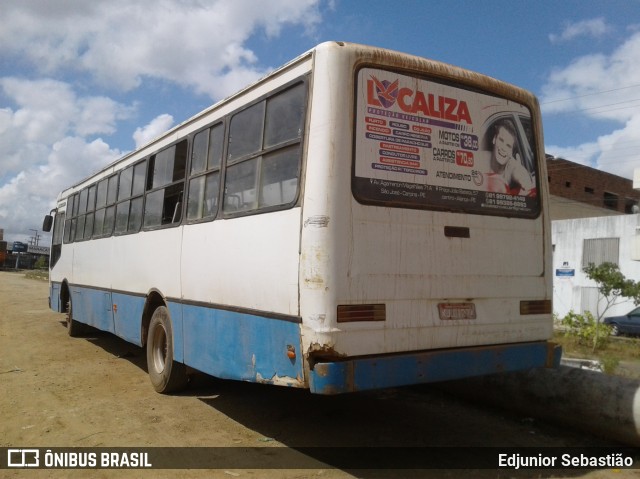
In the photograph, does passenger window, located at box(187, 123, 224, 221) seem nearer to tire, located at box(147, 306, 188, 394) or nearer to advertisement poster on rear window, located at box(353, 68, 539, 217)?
tire, located at box(147, 306, 188, 394)

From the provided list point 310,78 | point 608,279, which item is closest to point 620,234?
point 608,279

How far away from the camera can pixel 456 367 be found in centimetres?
446

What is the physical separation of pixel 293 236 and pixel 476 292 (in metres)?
1.63

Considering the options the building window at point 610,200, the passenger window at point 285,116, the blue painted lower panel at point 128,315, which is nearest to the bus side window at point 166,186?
the blue painted lower panel at point 128,315

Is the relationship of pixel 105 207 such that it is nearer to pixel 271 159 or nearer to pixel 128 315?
pixel 128 315

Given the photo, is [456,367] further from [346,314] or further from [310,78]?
[310,78]

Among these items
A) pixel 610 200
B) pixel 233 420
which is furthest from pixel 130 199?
pixel 610 200

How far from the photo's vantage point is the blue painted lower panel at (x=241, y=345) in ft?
13.8

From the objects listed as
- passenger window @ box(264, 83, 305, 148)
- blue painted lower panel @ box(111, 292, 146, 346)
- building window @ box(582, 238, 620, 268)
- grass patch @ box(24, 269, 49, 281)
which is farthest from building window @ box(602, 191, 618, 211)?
grass patch @ box(24, 269, 49, 281)

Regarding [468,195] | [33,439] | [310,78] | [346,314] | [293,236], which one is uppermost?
[310,78]

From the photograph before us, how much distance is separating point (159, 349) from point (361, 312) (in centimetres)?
377

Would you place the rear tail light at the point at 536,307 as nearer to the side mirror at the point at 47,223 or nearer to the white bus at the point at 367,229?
the white bus at the point at 367,229

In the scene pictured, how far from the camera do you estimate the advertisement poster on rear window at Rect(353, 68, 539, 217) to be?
4.29 meters

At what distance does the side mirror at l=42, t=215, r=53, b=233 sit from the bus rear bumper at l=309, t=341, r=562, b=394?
1205cm
